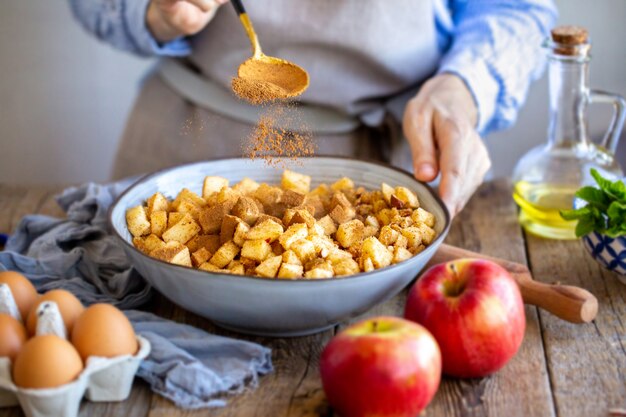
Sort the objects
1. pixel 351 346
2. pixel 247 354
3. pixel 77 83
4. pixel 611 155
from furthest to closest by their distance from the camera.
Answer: pixel 77 83, pixel 611 155, pixel 247 354, pixel 351 346

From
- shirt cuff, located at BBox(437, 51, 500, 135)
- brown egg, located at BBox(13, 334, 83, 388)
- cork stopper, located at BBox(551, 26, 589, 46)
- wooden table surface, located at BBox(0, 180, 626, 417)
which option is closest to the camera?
brown egg, located at BBox(13, 334, 83, 388)

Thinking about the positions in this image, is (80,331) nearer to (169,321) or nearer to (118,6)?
(169,321)

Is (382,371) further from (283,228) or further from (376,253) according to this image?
(283,228)

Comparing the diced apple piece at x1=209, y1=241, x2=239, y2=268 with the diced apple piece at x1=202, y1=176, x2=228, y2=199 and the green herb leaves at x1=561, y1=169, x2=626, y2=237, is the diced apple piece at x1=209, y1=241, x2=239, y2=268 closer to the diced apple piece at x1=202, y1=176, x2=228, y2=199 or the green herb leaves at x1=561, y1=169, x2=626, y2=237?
the diced apple piece at x1=202, y1=176, x2=228, y2=199

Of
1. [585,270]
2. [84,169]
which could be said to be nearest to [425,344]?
[585,270]

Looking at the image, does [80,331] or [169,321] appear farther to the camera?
[169,321]

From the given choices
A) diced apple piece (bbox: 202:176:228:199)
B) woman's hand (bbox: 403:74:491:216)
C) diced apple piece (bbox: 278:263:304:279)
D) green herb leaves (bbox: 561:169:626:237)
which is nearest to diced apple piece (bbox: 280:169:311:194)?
diced apple piece (bbox: 202:176:228:199)

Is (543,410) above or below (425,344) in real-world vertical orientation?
below
